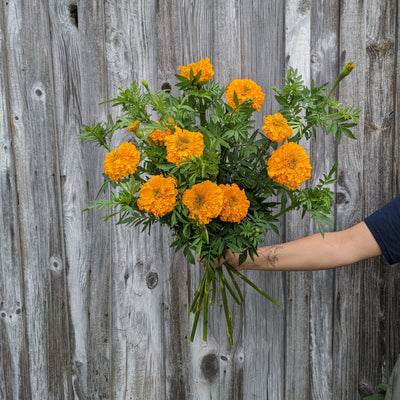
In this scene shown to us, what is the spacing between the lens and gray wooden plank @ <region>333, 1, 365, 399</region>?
1.28 meters

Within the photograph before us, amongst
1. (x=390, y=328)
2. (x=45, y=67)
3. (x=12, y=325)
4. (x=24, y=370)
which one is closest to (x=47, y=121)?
(x=45, y=67)

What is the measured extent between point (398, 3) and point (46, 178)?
54.4 inches

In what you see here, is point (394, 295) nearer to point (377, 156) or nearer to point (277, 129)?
point (377, 156)

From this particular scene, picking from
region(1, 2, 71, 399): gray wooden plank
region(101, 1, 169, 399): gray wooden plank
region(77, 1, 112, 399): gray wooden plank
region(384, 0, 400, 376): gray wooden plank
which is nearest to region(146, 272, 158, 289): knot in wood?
region(101, 1, 169, 399): gray wooden plank

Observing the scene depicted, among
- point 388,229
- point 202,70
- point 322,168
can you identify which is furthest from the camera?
point 322,168

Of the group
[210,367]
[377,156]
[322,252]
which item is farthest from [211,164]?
[210,367]

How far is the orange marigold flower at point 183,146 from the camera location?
0.81 metres

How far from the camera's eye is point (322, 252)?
42.4 inches

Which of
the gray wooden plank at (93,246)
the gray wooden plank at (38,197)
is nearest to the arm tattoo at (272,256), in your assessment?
the gray wooden plank at (93,246)

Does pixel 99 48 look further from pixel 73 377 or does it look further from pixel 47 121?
pixel 73 377

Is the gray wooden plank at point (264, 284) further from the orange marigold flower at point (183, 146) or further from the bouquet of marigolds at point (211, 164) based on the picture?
the orange marigold flower at point (183, 146)

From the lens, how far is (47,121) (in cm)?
133

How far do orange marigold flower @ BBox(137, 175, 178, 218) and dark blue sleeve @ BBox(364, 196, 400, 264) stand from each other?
600 millimetres

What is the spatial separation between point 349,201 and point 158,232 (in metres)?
0.70
